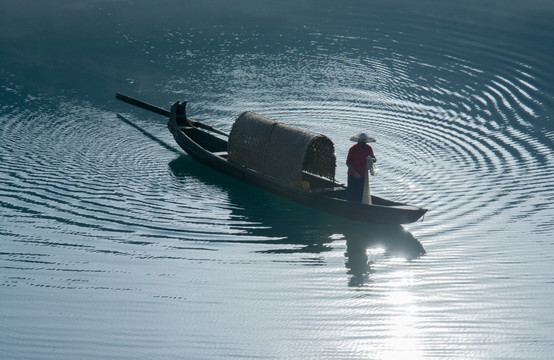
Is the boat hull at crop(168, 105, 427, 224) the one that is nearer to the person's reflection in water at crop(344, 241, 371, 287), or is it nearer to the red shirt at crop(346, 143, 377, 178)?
the red shirt at crop(346, 143, 377, 178)

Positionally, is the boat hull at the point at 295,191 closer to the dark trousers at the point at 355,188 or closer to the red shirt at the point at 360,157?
the dark trousers at the point at 355,188

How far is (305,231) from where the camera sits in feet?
61.2

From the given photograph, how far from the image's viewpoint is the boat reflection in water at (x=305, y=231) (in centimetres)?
1734

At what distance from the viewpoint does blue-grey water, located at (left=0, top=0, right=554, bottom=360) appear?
13.8 metres

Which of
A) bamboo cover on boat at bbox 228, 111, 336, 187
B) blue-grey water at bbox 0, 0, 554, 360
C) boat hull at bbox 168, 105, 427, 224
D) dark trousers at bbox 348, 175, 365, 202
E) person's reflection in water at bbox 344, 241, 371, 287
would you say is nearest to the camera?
blue-grey water at bbox 0, 0, 554, 360

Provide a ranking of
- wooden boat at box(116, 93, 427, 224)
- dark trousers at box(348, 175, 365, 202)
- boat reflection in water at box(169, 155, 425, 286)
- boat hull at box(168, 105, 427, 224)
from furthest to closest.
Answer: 1. dark trousers at box(348, 175, 365, 202)
2. wooden boat at box(116, 93, 427, 224)
3. boat hull at box(168, 105, 427, 224)
4. boat reflection in water at box(169, 155, 425, 286)

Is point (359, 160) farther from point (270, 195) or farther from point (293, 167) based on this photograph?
point (270, 195)

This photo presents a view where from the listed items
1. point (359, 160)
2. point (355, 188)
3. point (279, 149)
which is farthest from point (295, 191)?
point (359, 160)

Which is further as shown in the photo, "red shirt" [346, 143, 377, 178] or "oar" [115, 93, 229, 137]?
"oar" [115, 93, 229, 137]

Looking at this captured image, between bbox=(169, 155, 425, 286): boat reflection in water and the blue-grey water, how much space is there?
7 cm

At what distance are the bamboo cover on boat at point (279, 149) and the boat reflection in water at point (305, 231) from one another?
81cm

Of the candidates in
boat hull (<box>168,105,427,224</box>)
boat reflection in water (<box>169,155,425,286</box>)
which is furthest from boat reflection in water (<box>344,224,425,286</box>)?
boat hull (<box>168,105,427,224</box>)

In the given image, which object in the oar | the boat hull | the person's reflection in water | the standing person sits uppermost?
the standing person

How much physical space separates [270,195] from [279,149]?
1619 mm
